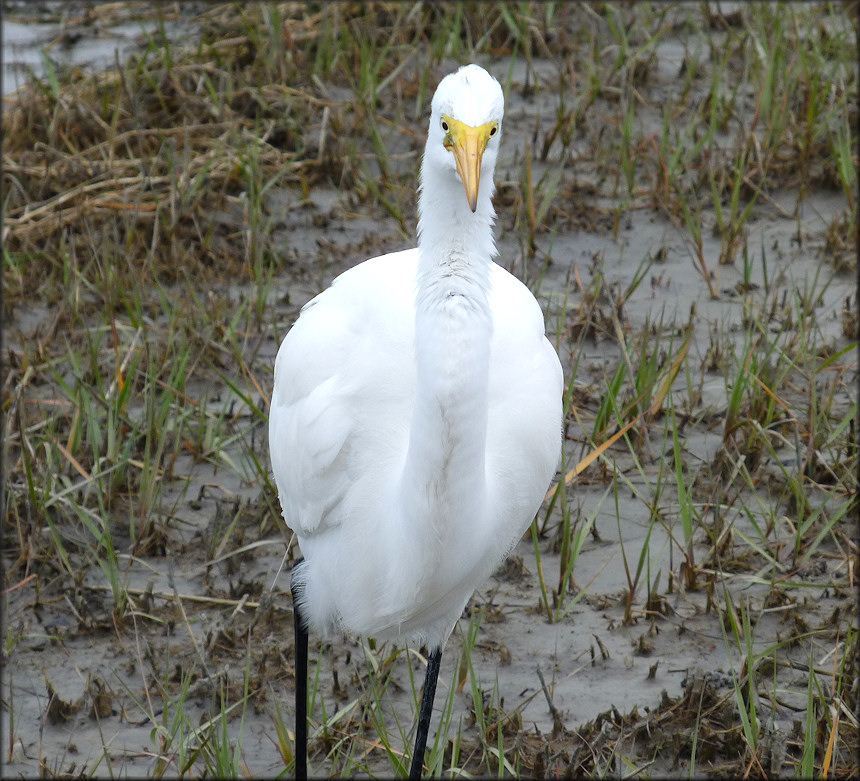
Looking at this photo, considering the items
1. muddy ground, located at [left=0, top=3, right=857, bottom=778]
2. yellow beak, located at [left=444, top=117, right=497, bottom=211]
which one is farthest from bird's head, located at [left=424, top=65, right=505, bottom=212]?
muddy ground, located at [left=0, top=3, right=857, bottom=778]

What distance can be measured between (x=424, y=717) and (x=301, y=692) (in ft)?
0.95

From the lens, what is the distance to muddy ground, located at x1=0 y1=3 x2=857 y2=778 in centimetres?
238

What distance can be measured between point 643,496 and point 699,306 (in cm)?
96

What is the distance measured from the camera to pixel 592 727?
2383 mm

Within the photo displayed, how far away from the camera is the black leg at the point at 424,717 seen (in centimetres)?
227

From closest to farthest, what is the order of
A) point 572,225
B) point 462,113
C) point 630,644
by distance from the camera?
point 462,113, point 630,644, point 572,225

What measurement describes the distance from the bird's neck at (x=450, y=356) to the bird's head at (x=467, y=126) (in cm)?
6

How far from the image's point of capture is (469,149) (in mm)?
1744

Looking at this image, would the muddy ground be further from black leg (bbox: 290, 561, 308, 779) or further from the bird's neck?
the bird's neck

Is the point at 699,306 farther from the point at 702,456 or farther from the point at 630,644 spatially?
the point at 630,644

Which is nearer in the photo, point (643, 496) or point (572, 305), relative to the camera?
point (643, 496)

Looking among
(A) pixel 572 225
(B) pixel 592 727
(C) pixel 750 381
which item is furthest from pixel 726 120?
(B) pixel 592 727

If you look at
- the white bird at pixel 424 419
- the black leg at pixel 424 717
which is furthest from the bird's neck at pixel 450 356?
the black leg at pixel 424 717

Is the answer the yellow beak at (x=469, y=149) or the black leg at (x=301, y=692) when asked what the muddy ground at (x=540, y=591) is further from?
the yellow beak at (x=469, y=149)
